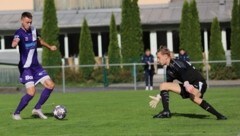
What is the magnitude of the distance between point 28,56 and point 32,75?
17.1 inches

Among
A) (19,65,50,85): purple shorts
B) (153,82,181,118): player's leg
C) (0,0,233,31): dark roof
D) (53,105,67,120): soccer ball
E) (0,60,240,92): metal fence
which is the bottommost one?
(0,60,240,92): metal fence

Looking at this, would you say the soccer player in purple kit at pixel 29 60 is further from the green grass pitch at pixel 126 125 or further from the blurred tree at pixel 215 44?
the blurred tree at pixel 215 44

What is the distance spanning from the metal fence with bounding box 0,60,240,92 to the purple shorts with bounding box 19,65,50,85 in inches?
711

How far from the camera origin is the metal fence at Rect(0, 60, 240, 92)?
104 feet

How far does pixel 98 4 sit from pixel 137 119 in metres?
31.7

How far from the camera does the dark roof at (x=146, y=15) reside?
3950 cm

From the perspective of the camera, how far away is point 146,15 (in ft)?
135

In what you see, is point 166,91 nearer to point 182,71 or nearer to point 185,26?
point 182,71

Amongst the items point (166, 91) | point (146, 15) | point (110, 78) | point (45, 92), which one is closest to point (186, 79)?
point (166, 91)

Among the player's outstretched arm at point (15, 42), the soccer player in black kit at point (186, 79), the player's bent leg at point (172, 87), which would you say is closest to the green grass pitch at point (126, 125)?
the soccer player in black kit at point (186, 79)

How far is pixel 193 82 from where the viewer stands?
1192 cm

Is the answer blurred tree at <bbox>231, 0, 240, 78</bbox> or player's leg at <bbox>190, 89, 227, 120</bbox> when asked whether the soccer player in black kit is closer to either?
player's leg at <bbox>190, 89, 227, 120</bbox>

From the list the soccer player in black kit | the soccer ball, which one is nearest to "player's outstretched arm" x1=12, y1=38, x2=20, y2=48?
the soccer ball

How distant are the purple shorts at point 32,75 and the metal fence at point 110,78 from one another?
18052mm
